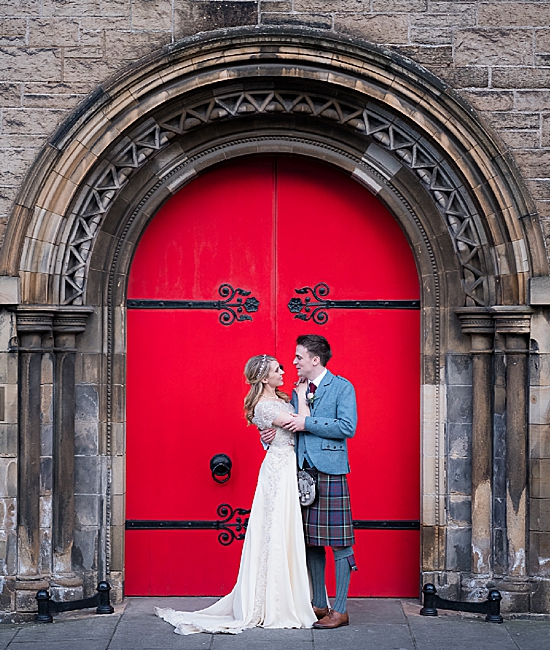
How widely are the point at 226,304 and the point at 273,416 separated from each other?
3.97ft

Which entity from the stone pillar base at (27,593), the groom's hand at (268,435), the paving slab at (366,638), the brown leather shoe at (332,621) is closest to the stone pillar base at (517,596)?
the paving slab at (366,638)

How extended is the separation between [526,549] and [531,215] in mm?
2205

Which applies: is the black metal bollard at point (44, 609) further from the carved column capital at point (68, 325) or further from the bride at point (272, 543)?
the carved column capital at point (68, 325)

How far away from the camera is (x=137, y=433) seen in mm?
7320

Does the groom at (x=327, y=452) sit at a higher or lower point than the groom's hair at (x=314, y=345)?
lower

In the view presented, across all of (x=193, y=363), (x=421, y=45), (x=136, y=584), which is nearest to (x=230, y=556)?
(x=136, y=584)

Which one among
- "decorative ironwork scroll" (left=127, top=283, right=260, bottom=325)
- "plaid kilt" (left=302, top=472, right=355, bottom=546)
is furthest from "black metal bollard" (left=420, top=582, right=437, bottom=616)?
"decorative ironwork scroll" (left=127, top=283, right=260, bottom=325)

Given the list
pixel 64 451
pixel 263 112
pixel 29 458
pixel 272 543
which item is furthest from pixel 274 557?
pixel 263 112

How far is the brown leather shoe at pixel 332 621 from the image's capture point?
6.38 metres

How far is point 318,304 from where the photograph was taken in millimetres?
7328

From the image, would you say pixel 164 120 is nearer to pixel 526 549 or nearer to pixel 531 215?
pixel 531 215

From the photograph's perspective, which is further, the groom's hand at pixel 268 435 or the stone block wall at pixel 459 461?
the stone block wall at pixel 459 461

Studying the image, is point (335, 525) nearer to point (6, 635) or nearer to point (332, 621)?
point (332, 621)

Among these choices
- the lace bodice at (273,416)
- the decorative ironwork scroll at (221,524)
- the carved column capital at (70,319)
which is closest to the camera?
the lace bodice at (273,416)
